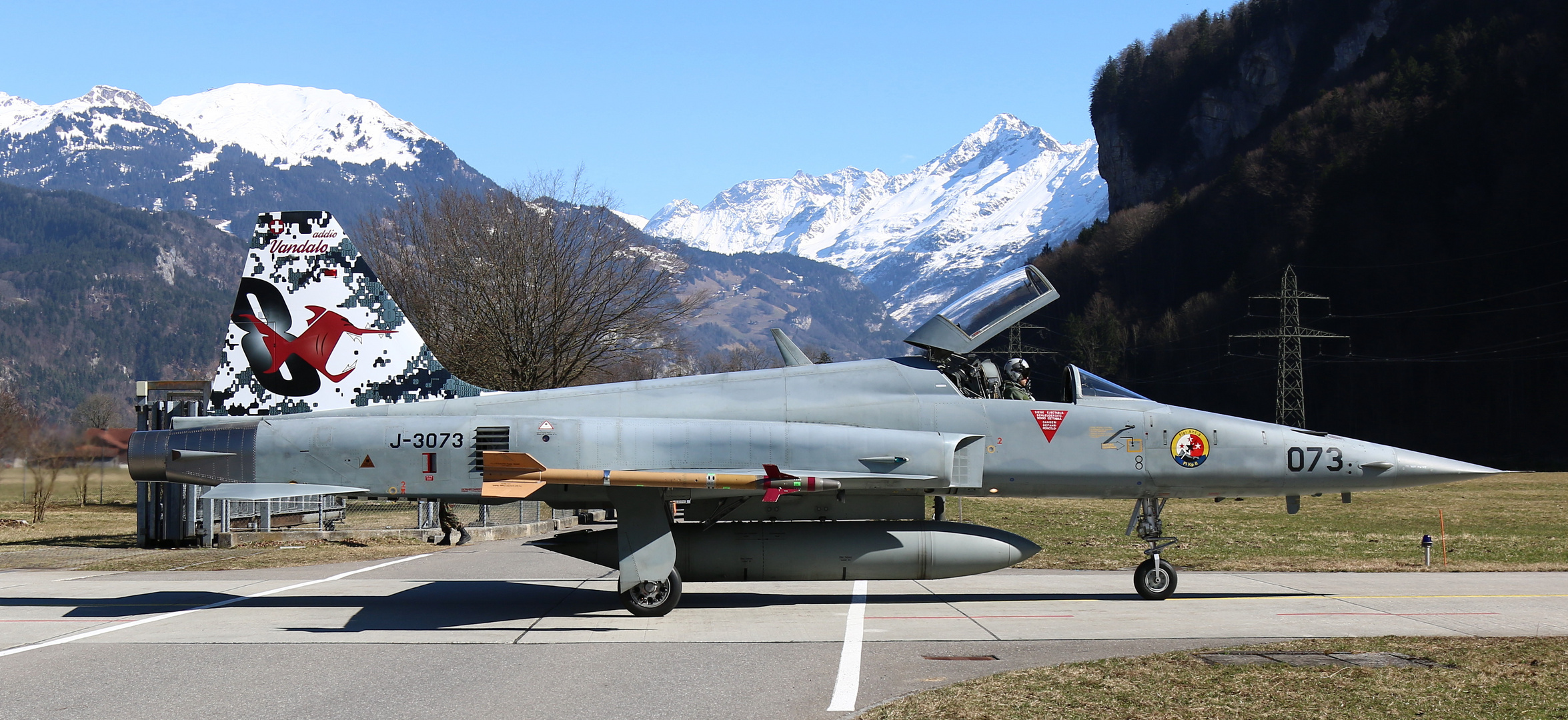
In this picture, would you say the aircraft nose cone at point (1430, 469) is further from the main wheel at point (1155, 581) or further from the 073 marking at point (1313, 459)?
the main wheel at point (1155, 581)

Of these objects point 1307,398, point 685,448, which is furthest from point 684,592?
point 1307,398

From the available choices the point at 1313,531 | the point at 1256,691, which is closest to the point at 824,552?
the point at 1256,691

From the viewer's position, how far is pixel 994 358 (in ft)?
46.3

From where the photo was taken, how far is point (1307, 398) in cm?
8419

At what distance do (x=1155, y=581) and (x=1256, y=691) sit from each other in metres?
5.45

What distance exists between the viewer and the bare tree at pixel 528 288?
33.5 m

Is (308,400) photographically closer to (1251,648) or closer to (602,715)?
(602,715)

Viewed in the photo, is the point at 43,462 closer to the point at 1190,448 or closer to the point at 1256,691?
the point at 1190,448

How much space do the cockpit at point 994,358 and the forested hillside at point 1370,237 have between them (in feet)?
216

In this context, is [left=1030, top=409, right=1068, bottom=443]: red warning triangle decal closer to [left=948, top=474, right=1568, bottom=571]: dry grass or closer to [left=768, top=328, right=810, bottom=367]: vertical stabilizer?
[left=768, top=328, right=810, bottom=367]: vertical stabilizer

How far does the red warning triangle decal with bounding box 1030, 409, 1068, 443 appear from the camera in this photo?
13.5 meters

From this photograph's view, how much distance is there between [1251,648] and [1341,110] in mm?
90180

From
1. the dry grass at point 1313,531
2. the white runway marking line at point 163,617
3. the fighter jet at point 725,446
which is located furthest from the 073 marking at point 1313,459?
the white runway marking line at point 163,617

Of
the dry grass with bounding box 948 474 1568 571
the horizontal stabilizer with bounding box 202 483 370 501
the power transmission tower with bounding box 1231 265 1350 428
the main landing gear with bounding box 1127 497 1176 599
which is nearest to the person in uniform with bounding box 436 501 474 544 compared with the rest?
the horizontal stabilizer with bounding box 202 483 370 501
